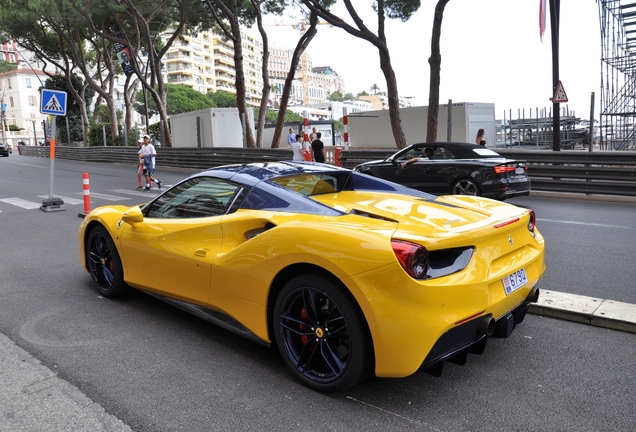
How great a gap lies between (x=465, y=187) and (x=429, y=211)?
8.10 m

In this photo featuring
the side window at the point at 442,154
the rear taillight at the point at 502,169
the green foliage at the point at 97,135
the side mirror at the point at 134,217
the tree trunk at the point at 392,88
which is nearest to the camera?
the side mirror at the point at 134,217

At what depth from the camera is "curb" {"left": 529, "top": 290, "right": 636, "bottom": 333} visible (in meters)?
4.23

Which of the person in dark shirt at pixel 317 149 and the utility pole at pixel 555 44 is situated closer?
the utility pole at pixel 555 44

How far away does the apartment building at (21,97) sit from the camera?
3637 inches

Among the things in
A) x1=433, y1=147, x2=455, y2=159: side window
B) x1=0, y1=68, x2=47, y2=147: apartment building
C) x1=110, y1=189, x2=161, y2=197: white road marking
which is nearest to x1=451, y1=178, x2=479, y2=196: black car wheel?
x1=433, y1=147, x2=455, y2=159: side window

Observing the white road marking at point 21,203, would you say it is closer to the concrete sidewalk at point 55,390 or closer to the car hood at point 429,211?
the concrete sidewalk at point 55,390

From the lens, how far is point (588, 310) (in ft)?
14.5

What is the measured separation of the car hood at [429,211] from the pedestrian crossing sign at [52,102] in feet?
35.8

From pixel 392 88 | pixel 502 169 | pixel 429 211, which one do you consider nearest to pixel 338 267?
pixel 429 211

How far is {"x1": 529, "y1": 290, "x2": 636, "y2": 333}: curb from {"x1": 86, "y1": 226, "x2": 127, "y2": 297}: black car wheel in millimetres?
3586

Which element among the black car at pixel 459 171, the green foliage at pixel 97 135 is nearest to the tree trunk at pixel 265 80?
the black car at pixel 459 171

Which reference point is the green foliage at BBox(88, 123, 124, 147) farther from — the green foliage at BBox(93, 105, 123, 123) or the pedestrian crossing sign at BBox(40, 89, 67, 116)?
the pedestrian crossing sign at BBox(40, 89, 67, 116)

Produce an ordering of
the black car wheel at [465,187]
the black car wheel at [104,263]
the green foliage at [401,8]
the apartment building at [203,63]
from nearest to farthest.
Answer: the black car wheel at [104,263] → the black car wheel at [465,187] → the green foliage at [401,8] → the apartment building at [203,63]

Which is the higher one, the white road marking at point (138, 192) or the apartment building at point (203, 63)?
the apartment building at point (203, 63)
